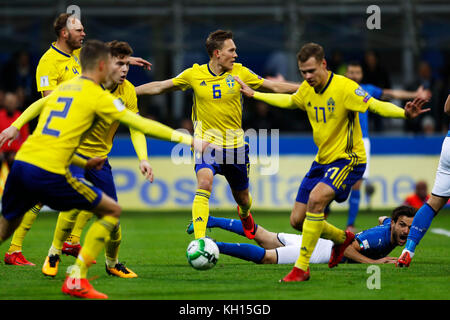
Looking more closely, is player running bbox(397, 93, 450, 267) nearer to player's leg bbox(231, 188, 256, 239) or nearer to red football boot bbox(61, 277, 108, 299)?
player's leg bbox(231, 188, 256, 239)

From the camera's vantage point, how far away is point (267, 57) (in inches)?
786

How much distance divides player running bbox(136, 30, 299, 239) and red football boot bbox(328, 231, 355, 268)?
1.40 m

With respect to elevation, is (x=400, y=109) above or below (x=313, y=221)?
above

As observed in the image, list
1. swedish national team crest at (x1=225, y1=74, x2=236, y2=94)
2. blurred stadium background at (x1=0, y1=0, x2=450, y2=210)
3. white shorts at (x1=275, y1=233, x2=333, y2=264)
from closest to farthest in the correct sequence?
white shorts at (x1=275, y1=233, x2=333, y2=264) < swedish national team crest at (x1=225, y1=74, x2=236, y2=94) < blurred stadium background at (x1=0, y1=0, x2=450, y2=210)

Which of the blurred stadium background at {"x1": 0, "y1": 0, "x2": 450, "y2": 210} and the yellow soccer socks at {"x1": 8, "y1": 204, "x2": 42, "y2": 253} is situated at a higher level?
the blurred stadium background at {"x1": 0, "y1": 0, "x2": 450, "y2": 210}

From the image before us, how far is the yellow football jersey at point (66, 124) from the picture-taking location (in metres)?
6.62

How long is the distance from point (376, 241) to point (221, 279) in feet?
6.49

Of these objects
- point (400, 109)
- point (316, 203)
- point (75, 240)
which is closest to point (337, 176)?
point (316, 203)

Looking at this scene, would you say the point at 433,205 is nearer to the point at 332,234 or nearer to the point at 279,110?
the point at 332,234

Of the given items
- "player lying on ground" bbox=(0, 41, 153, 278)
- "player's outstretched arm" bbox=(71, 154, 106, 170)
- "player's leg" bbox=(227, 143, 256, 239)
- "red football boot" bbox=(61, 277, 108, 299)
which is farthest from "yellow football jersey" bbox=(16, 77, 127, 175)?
"player's leg" bbox=(227, 143, 256, 239)

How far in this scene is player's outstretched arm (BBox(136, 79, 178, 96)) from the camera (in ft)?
31.6

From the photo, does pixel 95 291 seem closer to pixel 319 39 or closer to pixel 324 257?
pixel 324 257

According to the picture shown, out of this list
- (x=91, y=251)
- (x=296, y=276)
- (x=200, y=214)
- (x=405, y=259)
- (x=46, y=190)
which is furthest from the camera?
(x=200, y=214)
